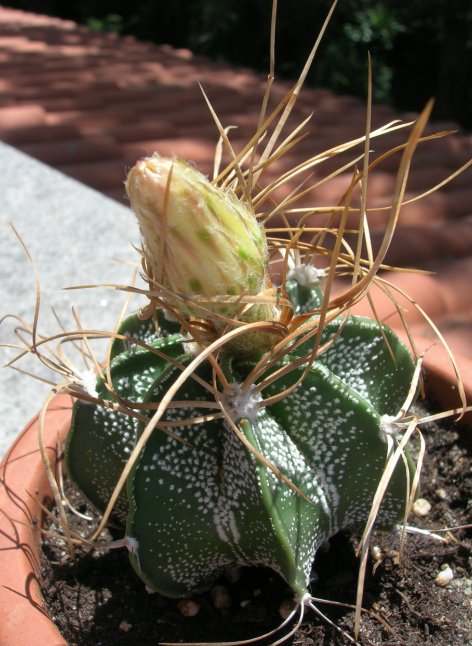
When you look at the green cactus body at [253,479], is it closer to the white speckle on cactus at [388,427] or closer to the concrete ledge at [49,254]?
the white speckle on cactus at [388,427]

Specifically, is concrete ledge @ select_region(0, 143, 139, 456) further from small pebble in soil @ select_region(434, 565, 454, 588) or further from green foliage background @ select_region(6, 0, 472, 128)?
green foliage background @ select_region(6, 0, 472, 128)

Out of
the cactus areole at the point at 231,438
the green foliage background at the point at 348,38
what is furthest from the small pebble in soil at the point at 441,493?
the green foliage background at the point at 348,38

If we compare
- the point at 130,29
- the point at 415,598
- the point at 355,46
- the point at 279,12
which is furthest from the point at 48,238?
the point at 130,29

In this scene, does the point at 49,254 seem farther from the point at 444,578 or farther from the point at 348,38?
the point at 348,38

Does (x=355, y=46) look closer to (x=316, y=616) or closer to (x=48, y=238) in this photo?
(x=48, y=238)

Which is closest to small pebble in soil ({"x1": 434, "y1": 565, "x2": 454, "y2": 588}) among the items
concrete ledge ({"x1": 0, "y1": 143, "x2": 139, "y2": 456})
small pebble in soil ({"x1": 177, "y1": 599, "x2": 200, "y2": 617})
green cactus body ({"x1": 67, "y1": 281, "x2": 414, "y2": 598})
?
green cactus body ({"x1": 67, "y1": 281, "x2": 414, "y2": 598})
